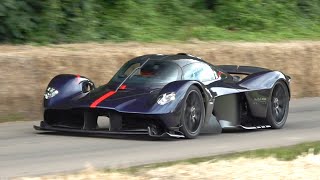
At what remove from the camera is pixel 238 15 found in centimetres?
2669

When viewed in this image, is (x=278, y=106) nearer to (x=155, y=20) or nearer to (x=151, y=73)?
(x=151, y=73)

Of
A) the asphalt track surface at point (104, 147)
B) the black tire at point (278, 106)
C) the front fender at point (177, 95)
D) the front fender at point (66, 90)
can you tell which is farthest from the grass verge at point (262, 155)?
the front fender at point (66, 90)

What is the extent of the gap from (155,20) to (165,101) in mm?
12358

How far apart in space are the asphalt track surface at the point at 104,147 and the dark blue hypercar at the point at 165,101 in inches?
8.3

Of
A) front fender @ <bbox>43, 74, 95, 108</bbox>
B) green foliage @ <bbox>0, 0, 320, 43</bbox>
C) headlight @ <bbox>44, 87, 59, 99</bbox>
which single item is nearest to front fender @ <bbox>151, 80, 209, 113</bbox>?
front fender @ <bbox>43, 74, 95, 108</bbox>

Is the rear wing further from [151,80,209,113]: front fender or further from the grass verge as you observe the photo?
the grass verge

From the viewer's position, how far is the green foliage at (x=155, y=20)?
1928 cm

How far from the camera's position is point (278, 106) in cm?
1473

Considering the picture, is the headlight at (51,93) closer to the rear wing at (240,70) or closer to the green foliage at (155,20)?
the rear wing at (240,70)

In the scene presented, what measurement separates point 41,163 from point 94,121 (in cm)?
249

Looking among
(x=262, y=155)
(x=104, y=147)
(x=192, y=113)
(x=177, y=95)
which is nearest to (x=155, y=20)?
(x=192, y=113)

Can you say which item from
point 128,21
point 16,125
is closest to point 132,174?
point 16,125

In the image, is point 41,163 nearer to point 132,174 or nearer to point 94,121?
point 132,174

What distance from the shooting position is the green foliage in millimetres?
19281
